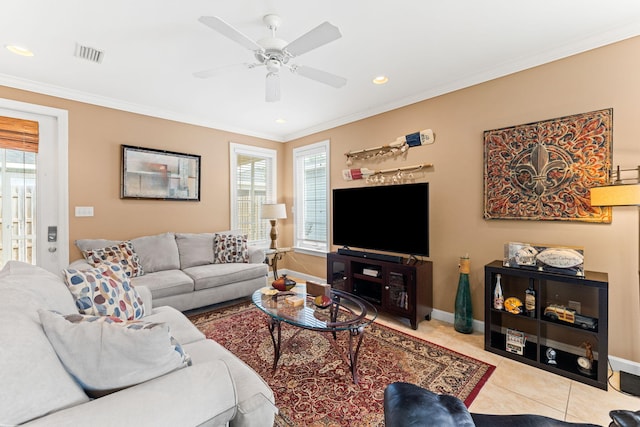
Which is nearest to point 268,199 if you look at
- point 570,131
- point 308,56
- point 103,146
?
point 103,146

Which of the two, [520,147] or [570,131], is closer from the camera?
[570,131]

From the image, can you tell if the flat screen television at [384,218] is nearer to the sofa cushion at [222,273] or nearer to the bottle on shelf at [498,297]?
the bottle on shelf at [498,297]

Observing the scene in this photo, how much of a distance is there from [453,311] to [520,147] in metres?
1.75

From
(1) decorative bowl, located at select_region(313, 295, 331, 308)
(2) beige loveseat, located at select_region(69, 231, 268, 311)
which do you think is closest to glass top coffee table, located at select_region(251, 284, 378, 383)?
(1) decorative bowl, located at select_region(313, 295, 331, 308)

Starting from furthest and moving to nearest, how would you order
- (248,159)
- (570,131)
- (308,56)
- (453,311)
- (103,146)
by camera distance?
(248,159), (103,146), (453,311), (308,56), (570,131)

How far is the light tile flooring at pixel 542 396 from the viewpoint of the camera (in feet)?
5.68

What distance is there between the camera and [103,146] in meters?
3.44

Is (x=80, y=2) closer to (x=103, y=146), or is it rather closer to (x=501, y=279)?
(x=103, y=146)

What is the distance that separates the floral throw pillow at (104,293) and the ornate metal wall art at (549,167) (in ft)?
10.1

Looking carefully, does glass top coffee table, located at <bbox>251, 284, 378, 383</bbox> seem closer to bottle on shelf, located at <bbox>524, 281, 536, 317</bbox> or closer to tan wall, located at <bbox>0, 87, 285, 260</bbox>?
bottle on shelf, located at <bbox>524, 281, 536, 317</bbox>

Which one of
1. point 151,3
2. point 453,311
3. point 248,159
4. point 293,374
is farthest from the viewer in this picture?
point 248,159

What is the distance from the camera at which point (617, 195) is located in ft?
6.14

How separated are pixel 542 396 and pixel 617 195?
1422 millimetres

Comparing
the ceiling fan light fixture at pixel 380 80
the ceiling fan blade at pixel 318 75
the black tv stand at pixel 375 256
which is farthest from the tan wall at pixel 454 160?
the ceiling fan blade at pixel 318 75
